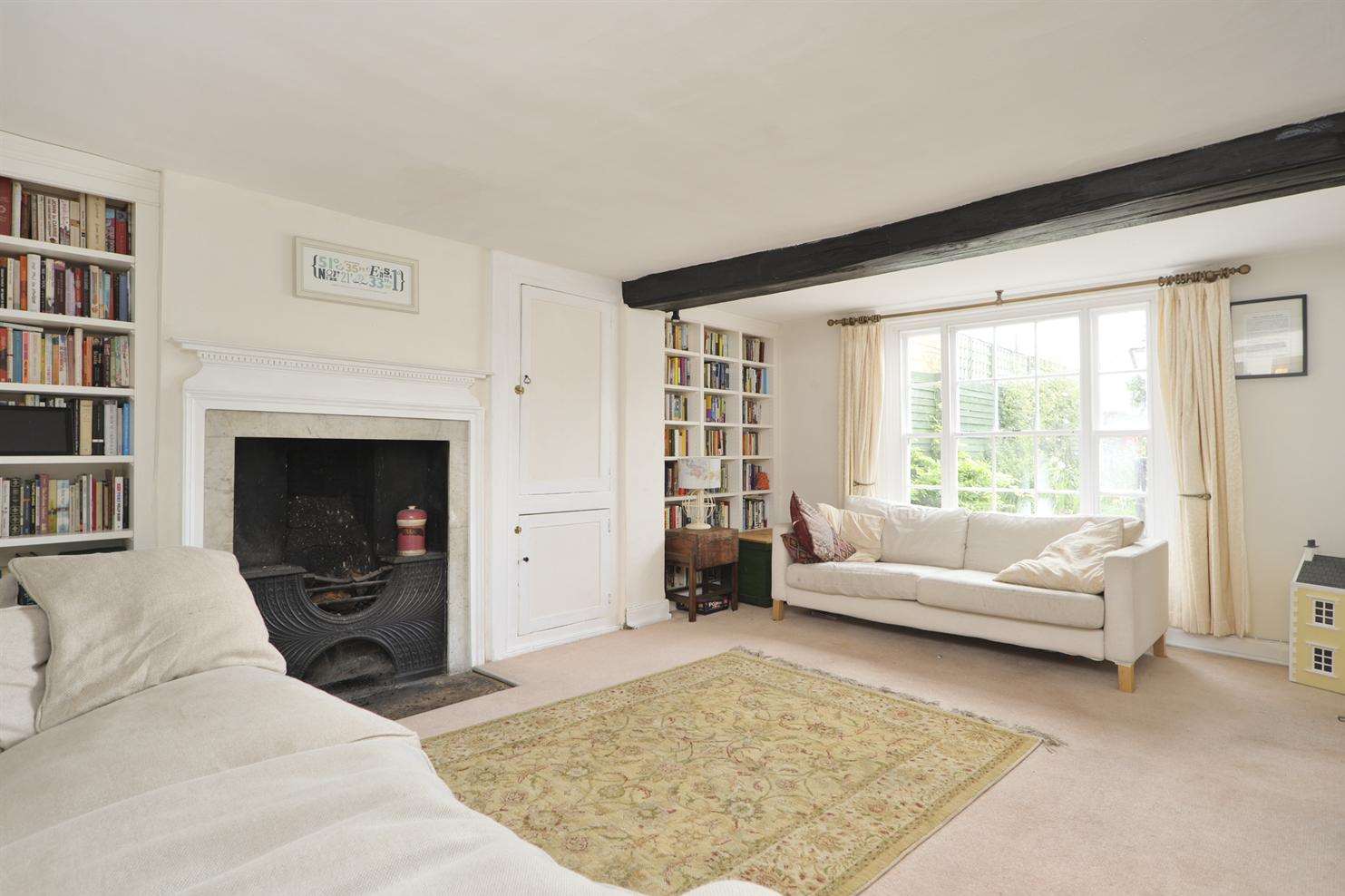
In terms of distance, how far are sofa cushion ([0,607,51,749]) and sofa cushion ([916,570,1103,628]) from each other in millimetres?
4142

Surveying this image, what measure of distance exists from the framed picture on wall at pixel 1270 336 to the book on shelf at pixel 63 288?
19.3 ft

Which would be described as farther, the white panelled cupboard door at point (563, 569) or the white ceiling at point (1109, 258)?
the white panelled cupboard door at point (563, 569)

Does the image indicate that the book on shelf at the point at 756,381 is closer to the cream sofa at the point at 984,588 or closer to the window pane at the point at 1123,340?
the cream sofa at the point at 984,588

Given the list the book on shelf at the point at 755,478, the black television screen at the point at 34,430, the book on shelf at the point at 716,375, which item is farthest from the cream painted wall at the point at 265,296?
the book on shelf at the point at 755,478

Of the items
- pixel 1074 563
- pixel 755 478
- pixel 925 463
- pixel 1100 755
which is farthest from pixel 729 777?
pixel 755 478

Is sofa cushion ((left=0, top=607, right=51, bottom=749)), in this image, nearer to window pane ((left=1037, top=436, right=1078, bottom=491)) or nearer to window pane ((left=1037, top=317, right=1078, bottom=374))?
window pane ((left=1037, top=436, right=1078, bottom=491))

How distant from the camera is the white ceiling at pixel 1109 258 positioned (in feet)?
11.5

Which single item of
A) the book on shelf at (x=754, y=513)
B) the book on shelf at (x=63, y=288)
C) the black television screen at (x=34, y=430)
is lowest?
the book on shelf at (x=754, y=513)

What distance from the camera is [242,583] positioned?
2439mm

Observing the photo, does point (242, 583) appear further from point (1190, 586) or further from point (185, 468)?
point (1190, 586)

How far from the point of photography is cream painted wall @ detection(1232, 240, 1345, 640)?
158 inches

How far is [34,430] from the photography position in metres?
2.67

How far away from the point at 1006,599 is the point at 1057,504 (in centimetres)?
139

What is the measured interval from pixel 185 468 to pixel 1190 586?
17.9ft
